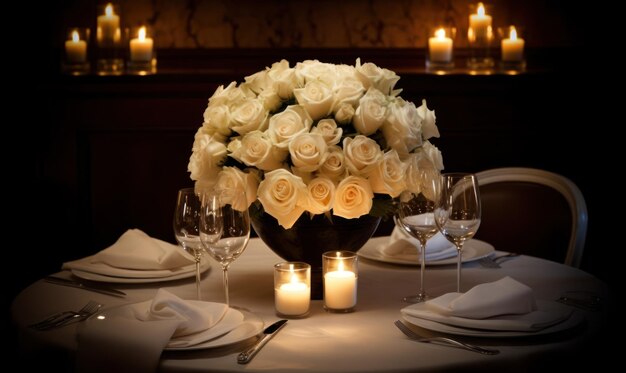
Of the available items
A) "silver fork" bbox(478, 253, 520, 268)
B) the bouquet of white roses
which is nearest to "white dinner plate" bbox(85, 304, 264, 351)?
the bouquet of white roses

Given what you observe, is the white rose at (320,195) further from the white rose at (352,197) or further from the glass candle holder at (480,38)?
the glass candle holder at (480,38)

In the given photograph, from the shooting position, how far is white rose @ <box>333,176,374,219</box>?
168cm

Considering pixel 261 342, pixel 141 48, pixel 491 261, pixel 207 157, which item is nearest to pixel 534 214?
pixel 491 261

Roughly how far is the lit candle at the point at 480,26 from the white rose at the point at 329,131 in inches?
96.1

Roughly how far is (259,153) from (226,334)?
40 cm

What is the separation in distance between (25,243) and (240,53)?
1488mm

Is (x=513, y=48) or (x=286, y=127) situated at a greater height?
(x=513, y=48)

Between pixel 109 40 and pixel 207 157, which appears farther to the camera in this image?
pixel 109 40

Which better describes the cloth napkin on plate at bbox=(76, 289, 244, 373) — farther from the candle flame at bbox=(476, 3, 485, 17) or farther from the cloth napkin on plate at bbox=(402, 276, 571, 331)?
the candle flame at bbox=(476, 3, 485, 17)

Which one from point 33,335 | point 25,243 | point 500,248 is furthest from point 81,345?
point 25,243

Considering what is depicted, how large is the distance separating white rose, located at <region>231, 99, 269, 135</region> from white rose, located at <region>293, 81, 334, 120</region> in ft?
0.27

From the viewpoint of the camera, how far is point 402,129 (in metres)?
1.74

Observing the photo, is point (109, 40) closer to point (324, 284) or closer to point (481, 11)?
point (481, 11)

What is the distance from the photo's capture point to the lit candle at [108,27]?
13.1 feet
